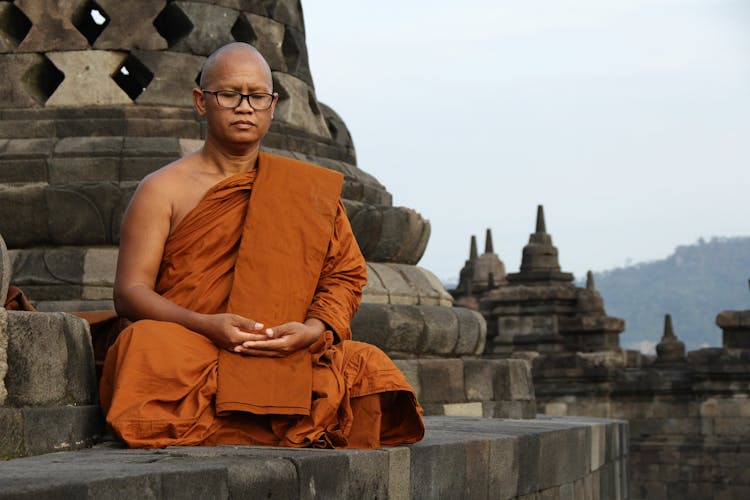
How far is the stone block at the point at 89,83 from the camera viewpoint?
6363mm

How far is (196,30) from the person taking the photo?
6.57 m

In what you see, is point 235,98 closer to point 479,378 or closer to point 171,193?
point 171,193

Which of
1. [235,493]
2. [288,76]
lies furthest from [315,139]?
[235,493]

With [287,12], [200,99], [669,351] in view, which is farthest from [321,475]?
[669,351]

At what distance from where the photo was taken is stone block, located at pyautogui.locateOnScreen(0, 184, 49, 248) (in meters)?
5.84

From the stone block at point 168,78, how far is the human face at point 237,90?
237cm

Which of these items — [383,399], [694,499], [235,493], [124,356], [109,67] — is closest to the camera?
[235,493]

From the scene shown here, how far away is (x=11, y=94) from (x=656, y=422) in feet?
42.2

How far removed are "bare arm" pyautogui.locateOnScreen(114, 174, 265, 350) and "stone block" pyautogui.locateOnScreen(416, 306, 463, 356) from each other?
8.67 ft

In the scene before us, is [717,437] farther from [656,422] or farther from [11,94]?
[11,94]

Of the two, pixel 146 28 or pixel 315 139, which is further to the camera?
pixel 315 139

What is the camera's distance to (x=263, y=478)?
3094mm

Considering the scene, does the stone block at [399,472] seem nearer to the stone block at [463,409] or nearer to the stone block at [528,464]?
the stone block at [528,464]

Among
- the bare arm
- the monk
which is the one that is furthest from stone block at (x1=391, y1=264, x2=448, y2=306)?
the bare arm
